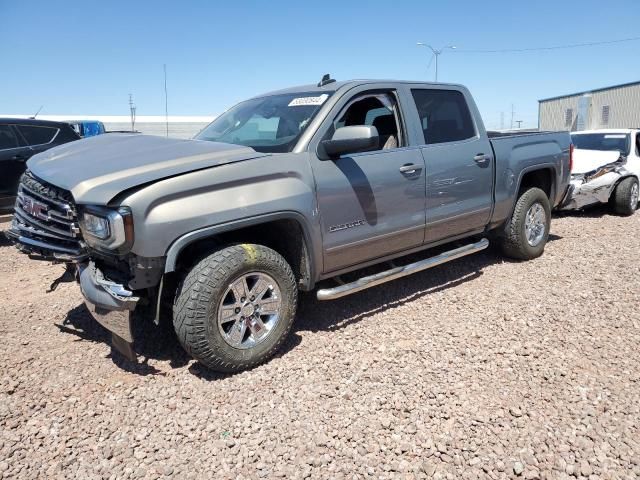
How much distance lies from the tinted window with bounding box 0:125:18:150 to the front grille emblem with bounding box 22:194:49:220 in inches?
193

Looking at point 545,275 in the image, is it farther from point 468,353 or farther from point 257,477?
point 257,477

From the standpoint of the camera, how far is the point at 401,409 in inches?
110

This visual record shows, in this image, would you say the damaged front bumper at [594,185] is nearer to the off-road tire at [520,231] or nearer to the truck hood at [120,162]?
the off-road tire at [520,231]

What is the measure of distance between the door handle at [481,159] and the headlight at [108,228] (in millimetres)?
Answer: 3190

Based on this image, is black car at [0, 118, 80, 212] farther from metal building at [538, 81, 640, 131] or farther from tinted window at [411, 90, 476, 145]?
metal building at [538, 81, 640, 131]

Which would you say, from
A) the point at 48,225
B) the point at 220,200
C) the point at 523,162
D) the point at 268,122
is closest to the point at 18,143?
the point at 48,225

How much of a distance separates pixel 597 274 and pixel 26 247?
5.15 metres

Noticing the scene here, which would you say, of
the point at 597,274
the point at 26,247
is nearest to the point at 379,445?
the point at 26,247

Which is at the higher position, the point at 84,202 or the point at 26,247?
the point at 84,202

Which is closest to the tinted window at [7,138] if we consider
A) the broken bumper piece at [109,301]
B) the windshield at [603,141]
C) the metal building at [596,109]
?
the broken bumper piece at [109,301]

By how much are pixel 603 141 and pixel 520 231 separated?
5.19 metres

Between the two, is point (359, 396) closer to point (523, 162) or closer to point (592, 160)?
point (523, 162)

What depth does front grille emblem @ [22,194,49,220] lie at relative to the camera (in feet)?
10.3

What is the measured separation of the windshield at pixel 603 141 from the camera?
866 centimetres
